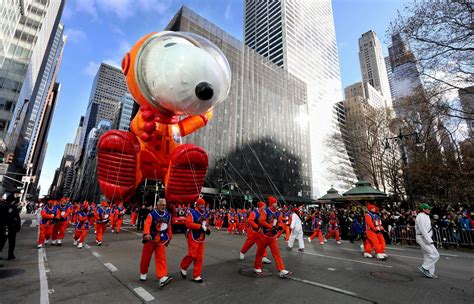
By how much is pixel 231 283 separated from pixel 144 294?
5.12 ft

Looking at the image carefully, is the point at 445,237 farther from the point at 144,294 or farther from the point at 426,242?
the point at 144,294

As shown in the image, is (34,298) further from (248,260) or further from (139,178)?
(248,260)

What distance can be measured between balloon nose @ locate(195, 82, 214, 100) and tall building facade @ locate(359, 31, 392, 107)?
15646 cm

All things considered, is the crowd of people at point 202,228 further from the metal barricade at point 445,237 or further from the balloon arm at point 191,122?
the balloon arm at point 191,122

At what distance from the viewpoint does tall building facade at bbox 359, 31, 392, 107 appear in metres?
141

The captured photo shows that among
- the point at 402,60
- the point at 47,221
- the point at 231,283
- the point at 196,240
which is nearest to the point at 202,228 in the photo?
the point at 196,240

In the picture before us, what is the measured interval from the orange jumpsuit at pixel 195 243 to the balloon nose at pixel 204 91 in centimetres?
238

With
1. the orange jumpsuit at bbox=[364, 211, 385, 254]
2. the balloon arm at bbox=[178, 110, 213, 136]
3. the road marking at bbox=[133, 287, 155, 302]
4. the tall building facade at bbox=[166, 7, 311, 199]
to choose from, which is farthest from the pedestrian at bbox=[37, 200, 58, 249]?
the tall building facade at bbox=[166, 7, 311, 199]

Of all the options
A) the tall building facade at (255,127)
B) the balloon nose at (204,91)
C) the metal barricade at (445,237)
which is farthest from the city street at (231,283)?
the tall building facade at (255,127)

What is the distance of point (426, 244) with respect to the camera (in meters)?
5.61

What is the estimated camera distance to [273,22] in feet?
281

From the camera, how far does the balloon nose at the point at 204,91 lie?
13.1 feet

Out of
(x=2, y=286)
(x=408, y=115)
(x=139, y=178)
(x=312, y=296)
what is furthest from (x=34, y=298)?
(x=408, y=115)

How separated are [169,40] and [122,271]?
16.6 feet
